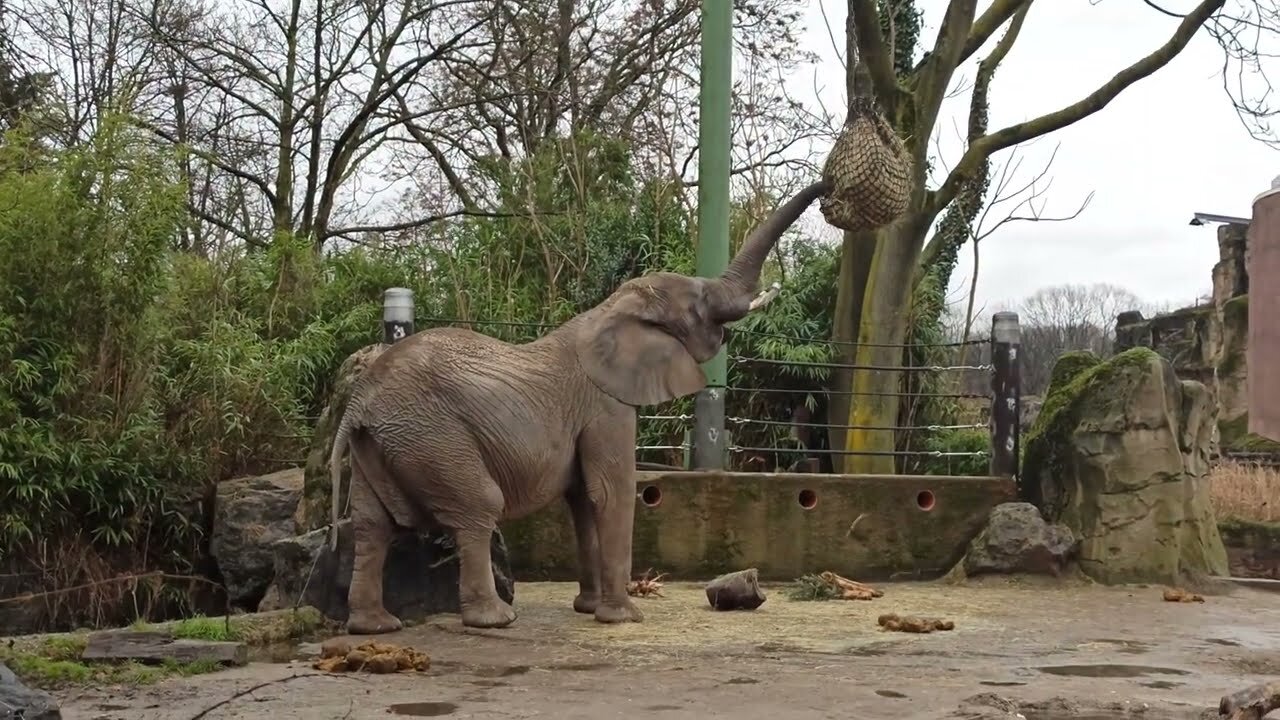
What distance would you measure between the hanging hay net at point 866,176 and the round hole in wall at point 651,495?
271cm

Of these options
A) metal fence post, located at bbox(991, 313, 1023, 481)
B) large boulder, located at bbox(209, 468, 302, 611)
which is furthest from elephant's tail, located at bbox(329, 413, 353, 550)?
metal fence post, located at bbox(991, 313, 1023, 481)

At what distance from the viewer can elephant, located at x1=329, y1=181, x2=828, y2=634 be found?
7.13 m

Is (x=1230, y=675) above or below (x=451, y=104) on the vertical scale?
below

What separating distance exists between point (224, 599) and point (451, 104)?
10.6 meters

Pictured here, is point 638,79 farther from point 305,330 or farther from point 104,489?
point 104,489

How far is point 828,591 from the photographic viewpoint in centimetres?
905

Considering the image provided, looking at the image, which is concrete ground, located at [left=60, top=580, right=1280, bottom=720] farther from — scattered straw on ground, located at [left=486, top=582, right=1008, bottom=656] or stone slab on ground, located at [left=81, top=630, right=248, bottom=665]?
stone slab on ground, located at [left=81, top=630, right=248, bottom=665]

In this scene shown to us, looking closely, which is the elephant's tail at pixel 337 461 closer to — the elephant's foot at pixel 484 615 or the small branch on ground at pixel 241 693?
the elephant's foot at pixel 484 615

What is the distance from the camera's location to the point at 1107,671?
6270 millimetres

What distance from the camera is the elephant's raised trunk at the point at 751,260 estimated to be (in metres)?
8.08

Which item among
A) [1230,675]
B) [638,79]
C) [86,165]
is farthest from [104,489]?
[638,79]

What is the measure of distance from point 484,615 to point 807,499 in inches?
146

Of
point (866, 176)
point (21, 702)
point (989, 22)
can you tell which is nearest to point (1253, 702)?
point (21, 702)

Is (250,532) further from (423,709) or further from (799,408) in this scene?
(799,408)
